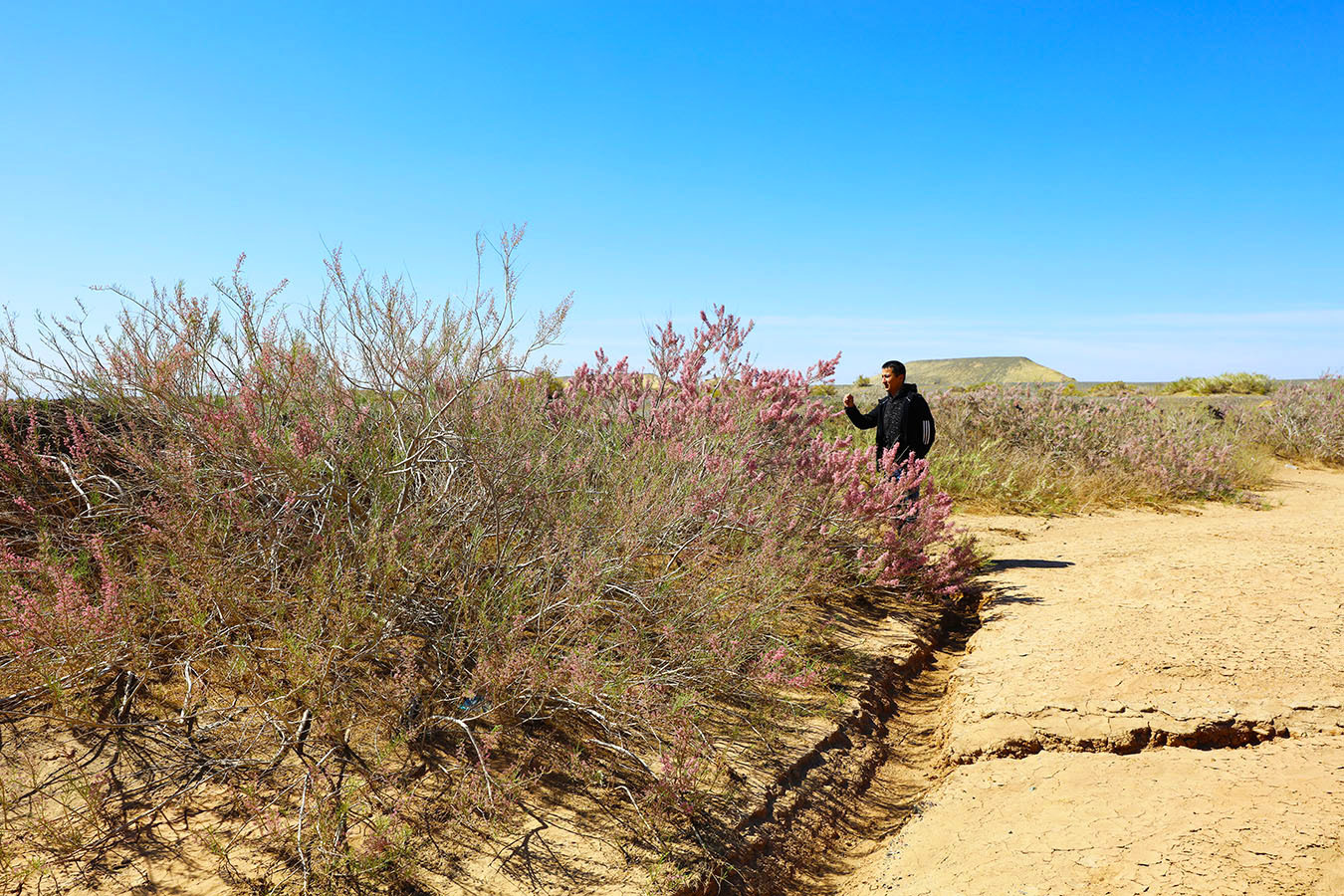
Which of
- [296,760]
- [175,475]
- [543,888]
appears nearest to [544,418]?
[175,475]

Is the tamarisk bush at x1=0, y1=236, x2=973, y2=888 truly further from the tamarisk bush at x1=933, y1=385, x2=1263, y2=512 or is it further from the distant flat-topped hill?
the distant flat-topped hill

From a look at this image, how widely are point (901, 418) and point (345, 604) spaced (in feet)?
16.5

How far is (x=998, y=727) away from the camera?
151 inches

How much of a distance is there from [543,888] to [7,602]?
2.53 metres

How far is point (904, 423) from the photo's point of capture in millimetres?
6609

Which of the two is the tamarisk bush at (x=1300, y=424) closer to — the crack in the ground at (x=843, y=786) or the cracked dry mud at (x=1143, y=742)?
the cracked dry mud at (x=1143, y=742)

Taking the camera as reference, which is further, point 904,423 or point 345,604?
point 904,423

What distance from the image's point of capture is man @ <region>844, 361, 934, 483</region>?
6613mm

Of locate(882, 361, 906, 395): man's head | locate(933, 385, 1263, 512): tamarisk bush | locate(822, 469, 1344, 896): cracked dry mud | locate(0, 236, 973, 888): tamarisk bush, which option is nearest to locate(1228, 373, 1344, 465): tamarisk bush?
locate(933, 385, 1263, 512): tamarisk bush

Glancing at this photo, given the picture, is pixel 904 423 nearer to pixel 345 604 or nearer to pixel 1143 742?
pixel 1143 742

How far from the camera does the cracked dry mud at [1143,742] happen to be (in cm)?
259

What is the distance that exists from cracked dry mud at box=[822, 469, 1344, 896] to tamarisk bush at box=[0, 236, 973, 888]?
0.99 metres

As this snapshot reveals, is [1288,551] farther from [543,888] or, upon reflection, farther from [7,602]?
[7,602]

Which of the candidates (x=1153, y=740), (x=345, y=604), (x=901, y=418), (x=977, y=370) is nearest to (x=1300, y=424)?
(x=977, y=370)
